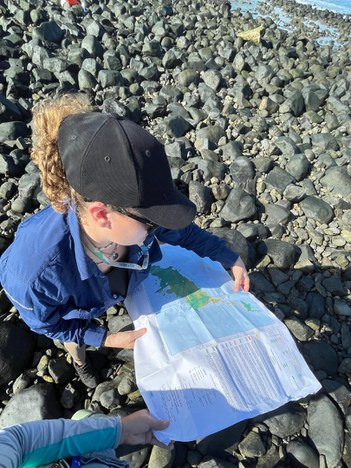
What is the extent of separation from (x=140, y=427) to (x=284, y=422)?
3.13 feet

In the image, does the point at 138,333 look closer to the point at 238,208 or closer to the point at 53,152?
the point at 53,152

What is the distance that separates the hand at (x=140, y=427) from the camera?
183 centimetres

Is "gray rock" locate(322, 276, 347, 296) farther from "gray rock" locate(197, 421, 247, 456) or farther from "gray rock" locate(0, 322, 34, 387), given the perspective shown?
"gray rock" locate(0, 322, 34, 387)

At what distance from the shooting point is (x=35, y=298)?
1709 millimetres

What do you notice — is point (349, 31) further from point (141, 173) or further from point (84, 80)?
point (141, 173)

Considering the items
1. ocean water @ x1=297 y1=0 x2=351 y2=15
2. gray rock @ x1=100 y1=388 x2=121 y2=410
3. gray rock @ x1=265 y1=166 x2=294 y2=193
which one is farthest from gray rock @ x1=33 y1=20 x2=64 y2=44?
ocean water @ x1=297 y1=0 x2=351 y2=15

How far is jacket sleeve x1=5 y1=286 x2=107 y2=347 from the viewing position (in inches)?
68.6

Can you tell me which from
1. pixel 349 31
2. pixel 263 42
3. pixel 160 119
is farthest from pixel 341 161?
pixel 349 31

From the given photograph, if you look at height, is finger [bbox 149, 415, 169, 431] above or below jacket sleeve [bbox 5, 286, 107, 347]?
below

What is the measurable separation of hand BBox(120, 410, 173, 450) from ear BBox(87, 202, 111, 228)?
3.20 ft

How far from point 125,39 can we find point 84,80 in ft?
6.95

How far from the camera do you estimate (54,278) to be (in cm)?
171

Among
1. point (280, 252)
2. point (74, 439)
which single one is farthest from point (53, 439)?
point (280, 252)

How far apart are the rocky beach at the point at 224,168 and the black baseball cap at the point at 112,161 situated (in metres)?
0.50
